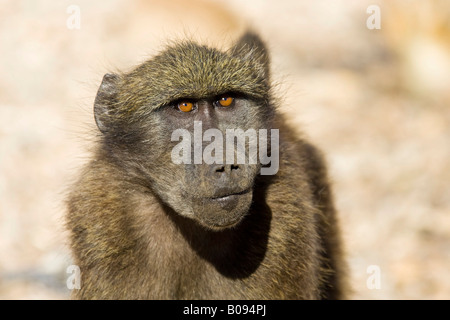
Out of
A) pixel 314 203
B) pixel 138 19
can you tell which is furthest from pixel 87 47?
pixel 314 203

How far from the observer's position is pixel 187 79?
3967mm

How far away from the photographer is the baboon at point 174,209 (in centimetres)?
401

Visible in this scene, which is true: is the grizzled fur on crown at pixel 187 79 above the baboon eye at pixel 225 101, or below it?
above

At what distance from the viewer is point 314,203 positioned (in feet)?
15.8

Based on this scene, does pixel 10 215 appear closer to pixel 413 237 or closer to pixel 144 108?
pixel 144 108

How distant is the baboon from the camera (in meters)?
4.01

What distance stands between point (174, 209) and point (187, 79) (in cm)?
78
